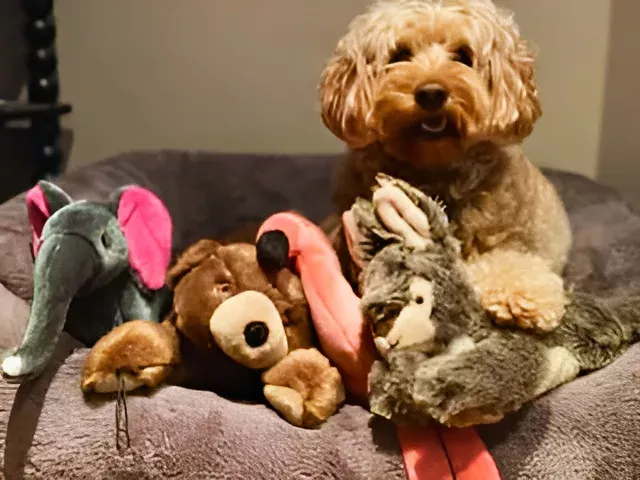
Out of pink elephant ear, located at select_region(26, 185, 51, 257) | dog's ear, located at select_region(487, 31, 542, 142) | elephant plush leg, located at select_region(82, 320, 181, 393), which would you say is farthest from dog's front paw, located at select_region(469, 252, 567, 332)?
pink elephant ear, located at select_region(26, 185, 51, 257)

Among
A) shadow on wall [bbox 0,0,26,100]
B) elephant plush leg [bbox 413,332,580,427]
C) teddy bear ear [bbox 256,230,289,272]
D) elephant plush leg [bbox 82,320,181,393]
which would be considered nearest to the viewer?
elephant plush leg [bbox 413,332,580,427]

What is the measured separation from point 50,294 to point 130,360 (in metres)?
0.14

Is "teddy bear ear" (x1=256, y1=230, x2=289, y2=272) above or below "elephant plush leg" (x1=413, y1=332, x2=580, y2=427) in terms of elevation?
above

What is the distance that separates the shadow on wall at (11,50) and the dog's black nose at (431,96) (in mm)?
1309

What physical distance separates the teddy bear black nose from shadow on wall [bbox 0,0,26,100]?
4.31 ft

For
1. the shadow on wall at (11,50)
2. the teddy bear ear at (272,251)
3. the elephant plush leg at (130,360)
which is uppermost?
the shadow on wall at (11,50)

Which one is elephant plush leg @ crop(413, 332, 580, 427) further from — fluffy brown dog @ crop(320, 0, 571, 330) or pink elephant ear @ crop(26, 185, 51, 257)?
pink elephant ear @ crop(26, 185, 51, 257)

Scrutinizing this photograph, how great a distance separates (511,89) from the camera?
3.77ft

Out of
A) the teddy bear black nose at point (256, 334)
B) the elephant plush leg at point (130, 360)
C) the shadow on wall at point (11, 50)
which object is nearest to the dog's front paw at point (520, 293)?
the teddy bear black nose at point (256, 334)

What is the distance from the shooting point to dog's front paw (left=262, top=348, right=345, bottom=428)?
3.35 ft

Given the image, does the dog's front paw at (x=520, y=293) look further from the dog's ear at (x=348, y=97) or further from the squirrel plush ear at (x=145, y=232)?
the squirrel plush ear at (x=145, y=232)

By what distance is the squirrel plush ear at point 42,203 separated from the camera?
3.91ft

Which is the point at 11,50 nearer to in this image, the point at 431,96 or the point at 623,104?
the point at 431,96

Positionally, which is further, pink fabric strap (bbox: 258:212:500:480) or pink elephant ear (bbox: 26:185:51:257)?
pink elephant ear (bbox: 26:185:51:257)
